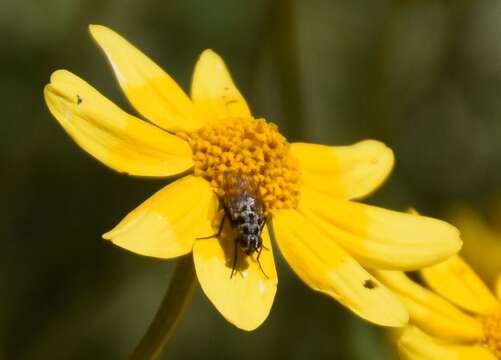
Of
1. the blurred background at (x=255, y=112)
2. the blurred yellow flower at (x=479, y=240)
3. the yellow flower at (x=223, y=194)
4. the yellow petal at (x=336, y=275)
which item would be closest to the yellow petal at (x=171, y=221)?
the yellow flower at (x=223, y=194)

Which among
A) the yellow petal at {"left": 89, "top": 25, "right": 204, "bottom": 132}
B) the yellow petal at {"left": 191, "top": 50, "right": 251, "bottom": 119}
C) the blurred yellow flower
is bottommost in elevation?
the blurred yellow flower

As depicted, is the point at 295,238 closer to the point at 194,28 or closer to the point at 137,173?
the point at 137,173

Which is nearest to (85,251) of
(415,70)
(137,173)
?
(415,70)

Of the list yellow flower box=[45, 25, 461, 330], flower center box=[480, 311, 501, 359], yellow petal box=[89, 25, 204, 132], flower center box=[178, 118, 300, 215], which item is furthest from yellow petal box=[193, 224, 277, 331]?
flower center box=[480, 311, 501, 359]

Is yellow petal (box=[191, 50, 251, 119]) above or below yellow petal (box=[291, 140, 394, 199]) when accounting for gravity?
above

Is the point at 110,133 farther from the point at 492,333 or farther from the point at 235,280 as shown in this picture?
the point at 492,333

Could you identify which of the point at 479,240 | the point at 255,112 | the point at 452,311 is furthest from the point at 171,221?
the point at 479,240

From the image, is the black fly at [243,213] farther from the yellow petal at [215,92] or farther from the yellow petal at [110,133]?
the yellow petal at [215,92]

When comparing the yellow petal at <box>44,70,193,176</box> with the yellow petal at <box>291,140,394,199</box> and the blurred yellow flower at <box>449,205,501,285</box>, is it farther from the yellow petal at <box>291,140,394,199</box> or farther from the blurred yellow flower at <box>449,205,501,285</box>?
the blurred yellow flower at <box>449,205,501,285</box>
